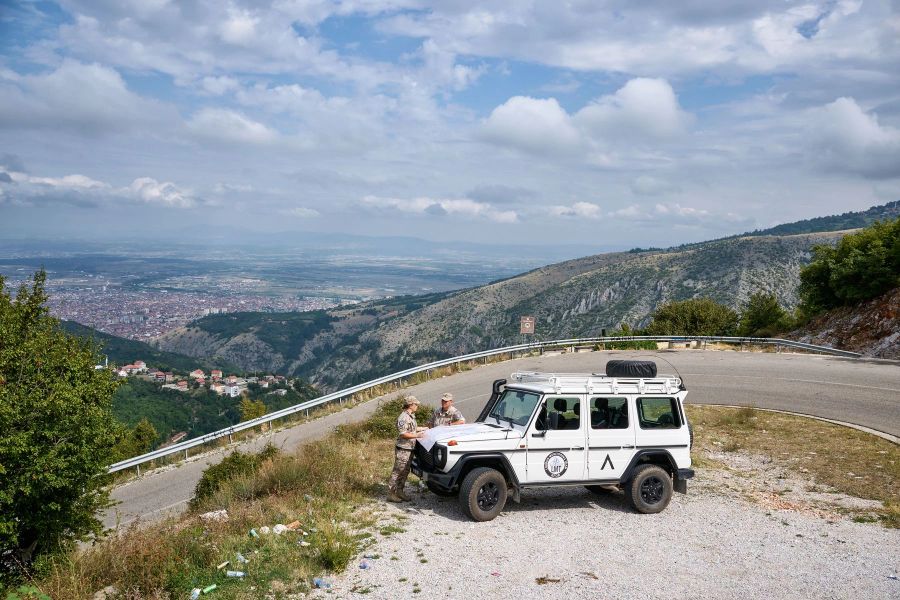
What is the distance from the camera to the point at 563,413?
9938 millimetres

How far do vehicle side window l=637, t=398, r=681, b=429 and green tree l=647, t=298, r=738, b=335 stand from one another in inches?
1486

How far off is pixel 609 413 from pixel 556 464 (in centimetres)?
126

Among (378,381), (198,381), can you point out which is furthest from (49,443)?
(198,381)

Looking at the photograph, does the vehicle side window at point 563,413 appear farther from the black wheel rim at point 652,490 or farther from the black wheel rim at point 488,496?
the black wheel rim at point 652,490

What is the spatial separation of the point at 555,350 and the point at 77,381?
2869 cm

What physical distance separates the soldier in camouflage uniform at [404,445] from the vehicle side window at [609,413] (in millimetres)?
2869

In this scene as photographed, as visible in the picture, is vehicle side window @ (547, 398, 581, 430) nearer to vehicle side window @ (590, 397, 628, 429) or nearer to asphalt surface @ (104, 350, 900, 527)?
vehicle side window @ (590, 397, 628, 429)

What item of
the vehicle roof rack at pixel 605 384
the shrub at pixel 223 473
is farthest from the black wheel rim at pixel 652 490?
the shrub at pixel 223 473

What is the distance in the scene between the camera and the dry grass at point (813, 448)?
12.7 m

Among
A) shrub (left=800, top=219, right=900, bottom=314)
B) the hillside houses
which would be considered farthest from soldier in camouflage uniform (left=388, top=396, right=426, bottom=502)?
the hillside houses

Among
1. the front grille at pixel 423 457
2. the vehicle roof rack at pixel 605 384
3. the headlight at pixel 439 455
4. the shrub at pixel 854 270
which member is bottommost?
the front grille at pixel 423 457

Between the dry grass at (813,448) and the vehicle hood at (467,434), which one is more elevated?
the vehicle hood at (467,434)

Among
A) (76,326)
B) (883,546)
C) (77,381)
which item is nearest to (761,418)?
(883,546)

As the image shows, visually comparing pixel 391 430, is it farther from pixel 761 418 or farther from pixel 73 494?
pixel 761 418
